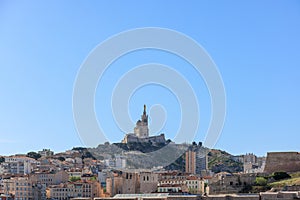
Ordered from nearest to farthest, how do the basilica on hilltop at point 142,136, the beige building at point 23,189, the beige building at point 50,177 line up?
the beige building at point 23,189 → the beige building at point 50,177 → the basilica on hilltop at point 142,136

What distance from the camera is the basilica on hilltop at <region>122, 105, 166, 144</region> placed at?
107312mm

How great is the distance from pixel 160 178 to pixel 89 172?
42.7 ft

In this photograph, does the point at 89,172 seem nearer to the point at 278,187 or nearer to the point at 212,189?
the point at 212,189

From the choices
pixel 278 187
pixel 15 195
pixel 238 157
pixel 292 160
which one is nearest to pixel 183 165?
pixel 238 157

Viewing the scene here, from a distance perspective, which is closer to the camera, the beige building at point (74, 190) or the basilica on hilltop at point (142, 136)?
the beige building at point (74, 190)

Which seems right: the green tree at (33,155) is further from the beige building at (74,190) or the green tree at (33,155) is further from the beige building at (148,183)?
the beige building at (148,183)

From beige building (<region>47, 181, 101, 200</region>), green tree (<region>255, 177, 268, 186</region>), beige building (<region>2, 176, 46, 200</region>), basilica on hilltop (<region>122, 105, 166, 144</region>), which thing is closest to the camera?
green tree (<region>255, 177, 268, 186</region>)

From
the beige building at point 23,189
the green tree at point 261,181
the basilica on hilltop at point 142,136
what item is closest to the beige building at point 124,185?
the beige building at point 23,189

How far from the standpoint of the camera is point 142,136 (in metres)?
112

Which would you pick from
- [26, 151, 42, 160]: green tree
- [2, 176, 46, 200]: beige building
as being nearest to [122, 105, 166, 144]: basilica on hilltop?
[26, 151, 42, 160]: green tree

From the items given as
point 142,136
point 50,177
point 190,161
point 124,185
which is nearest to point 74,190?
point 50,177

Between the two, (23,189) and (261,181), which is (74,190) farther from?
(261,181)

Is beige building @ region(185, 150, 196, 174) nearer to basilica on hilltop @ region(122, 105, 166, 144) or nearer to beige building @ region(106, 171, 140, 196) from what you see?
basilica on hilltop @ region(122, 105, 166, 144)

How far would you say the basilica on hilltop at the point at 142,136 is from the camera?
4225 inches
